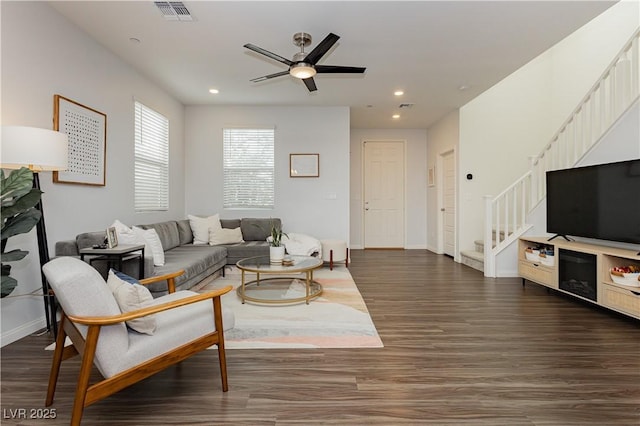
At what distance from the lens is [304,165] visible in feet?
19.0

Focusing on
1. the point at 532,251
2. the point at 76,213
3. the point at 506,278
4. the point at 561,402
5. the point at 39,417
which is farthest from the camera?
the point at 506,278

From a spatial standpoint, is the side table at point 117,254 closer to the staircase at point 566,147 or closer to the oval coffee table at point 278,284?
the oval coffee table at point 278,284

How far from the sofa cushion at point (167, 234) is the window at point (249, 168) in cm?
136

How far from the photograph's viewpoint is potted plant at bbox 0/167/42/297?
75.9 inches

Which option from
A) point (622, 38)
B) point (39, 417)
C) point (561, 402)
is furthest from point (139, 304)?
point (622, 38)

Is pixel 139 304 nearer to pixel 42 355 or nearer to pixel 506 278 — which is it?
pixel 42 355

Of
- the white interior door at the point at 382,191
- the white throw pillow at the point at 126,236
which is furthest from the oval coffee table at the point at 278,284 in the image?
the white interior door at the point at 382,191

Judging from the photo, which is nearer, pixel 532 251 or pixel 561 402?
pixel 561 402

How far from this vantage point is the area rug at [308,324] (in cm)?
251

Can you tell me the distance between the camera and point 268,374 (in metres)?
2.05

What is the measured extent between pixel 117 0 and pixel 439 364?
3.82 meters

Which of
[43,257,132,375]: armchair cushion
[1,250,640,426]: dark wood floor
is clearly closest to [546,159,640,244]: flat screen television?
[1,250,640,426]: dark wood floor

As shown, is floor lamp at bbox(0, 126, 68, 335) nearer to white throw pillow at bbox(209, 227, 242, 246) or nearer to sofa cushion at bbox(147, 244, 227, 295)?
sofa cushion at bbox(147, 244, 227, 295)

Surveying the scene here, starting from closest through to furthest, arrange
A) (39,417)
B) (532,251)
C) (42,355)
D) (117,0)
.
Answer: (39,417) < (42,355) < (117,0) < (532,251)
